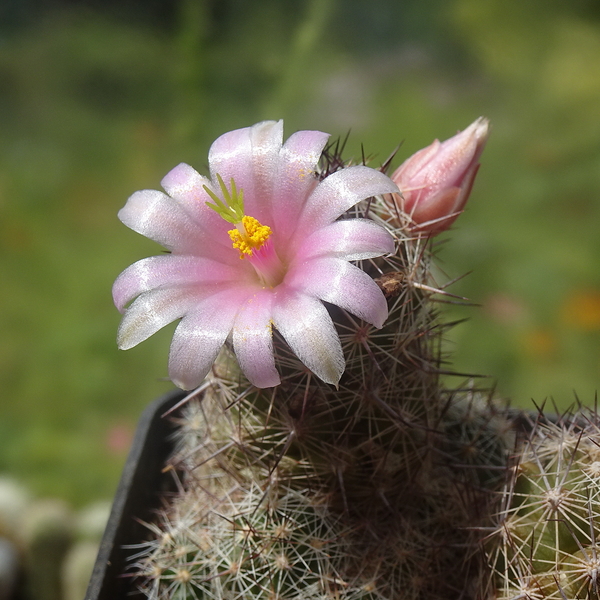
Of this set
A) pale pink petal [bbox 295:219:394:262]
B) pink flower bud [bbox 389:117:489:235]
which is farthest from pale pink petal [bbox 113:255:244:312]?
pink flower bud [bbox 389:117:489:235]

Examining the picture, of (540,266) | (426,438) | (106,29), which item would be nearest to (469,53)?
(540,266)

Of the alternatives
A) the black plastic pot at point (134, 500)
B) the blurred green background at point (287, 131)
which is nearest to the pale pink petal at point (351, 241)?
the black plastic pot at point (134, 500)

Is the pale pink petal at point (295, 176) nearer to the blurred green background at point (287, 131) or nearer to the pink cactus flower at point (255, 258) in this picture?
the pink cactus flower at point (255, 258)

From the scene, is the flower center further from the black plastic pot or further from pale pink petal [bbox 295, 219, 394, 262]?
the black plastic pot

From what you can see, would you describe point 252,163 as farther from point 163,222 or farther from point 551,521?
point 551,521

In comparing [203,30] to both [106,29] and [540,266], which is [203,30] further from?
[540,266]

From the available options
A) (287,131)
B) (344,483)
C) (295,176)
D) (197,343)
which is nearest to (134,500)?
(344,483)
